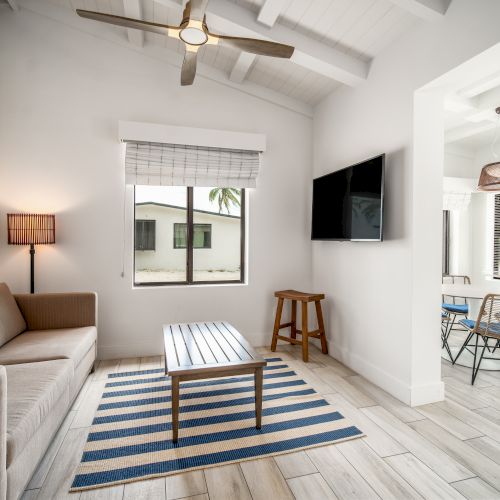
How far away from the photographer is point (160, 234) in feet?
12.0

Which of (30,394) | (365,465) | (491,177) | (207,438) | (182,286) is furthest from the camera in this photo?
(182,286)

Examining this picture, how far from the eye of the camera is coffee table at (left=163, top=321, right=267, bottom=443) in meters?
1.96

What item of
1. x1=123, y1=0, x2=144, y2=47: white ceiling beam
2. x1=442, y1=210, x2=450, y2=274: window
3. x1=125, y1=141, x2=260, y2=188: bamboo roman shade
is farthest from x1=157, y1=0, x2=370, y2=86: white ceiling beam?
x1=442, y1=210, x2=450, y2=274: window

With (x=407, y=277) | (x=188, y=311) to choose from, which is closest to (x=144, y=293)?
(x=188, y=311)

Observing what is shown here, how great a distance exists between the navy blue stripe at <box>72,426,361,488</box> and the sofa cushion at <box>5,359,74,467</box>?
409 millimetres

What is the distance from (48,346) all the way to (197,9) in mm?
2312

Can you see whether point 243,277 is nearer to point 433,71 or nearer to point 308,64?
point 308,64

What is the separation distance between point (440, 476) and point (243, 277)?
253 centimetres

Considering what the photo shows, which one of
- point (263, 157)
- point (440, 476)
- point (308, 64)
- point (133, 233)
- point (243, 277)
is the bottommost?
point (440, 476)

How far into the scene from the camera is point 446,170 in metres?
4.88

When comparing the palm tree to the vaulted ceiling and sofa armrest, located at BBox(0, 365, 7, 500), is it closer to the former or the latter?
the vaulted ceiling

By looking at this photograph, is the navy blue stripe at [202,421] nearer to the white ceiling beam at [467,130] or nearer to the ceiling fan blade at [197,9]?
the ceiling fan blade at [197,9]

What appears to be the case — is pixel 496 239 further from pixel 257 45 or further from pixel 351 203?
pixel 257 45

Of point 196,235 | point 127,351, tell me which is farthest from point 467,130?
point 127,351
